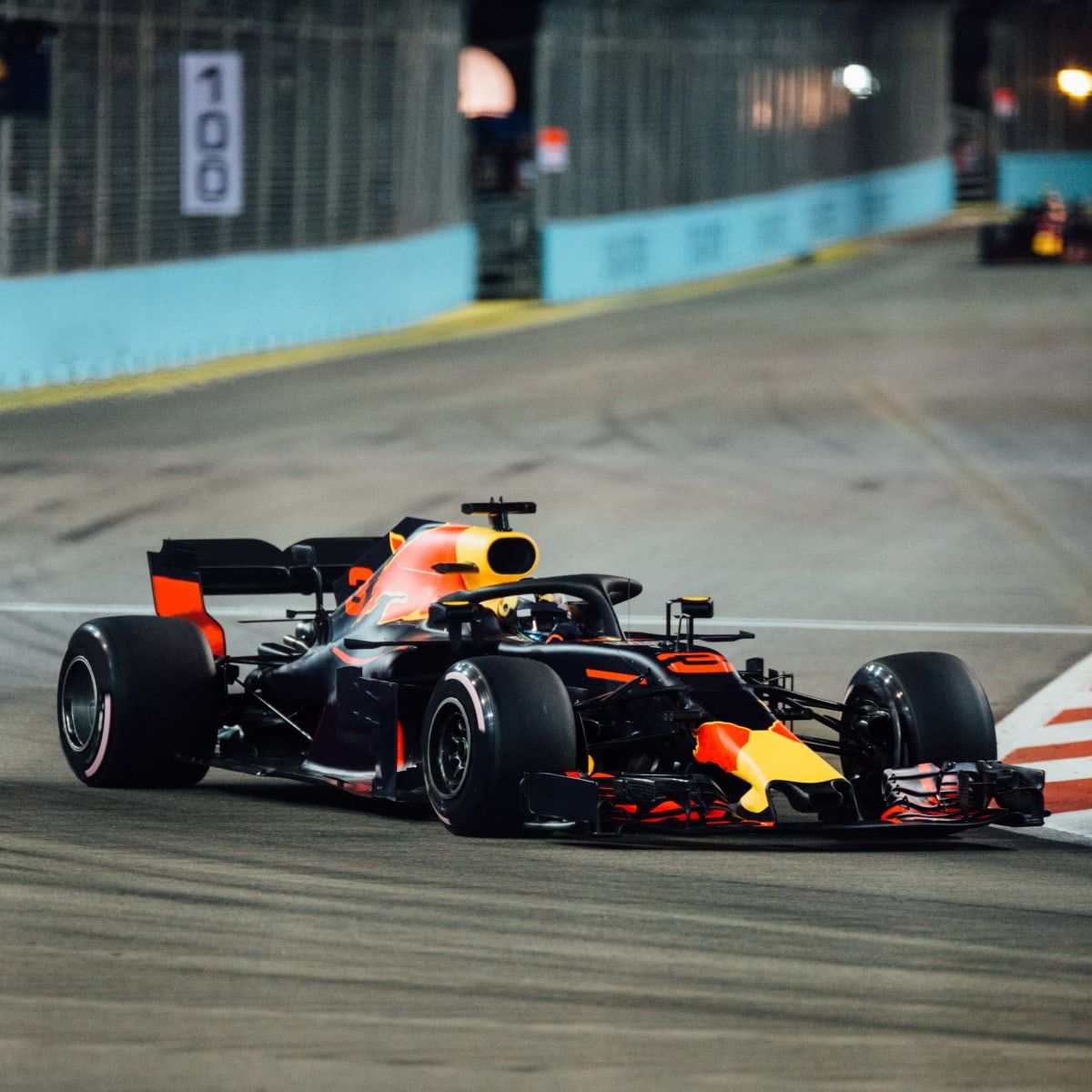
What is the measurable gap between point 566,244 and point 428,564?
3221 cm

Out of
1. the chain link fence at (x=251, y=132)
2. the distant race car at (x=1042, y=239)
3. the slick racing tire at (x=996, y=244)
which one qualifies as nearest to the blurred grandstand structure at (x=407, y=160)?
the chain link fence at (x=251, y=132)

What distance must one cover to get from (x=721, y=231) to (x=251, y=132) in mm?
17523

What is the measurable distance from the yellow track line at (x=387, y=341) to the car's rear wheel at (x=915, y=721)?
17.9 m

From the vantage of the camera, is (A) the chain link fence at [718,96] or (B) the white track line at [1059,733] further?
(A) the chain link fence at [718,96]

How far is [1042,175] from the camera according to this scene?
253ft

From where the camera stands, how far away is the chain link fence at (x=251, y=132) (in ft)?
95.7

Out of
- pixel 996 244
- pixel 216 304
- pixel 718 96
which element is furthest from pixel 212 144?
pixel 718 96

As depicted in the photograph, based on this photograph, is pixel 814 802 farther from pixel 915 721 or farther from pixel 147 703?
pixel 147 703

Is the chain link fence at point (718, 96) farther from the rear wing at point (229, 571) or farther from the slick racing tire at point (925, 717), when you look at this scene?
the slick racing tire at point (925, 717)

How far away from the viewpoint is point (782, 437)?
80.3 ft

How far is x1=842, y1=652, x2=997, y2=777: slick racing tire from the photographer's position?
30.3 feet

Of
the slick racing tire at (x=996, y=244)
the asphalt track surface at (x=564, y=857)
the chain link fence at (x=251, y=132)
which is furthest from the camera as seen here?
the slick racing tire at (x=996, y=244)

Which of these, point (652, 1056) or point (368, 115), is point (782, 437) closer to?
point (368, 115)

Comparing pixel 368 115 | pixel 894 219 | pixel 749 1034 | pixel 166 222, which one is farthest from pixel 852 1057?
pixel 894 219
